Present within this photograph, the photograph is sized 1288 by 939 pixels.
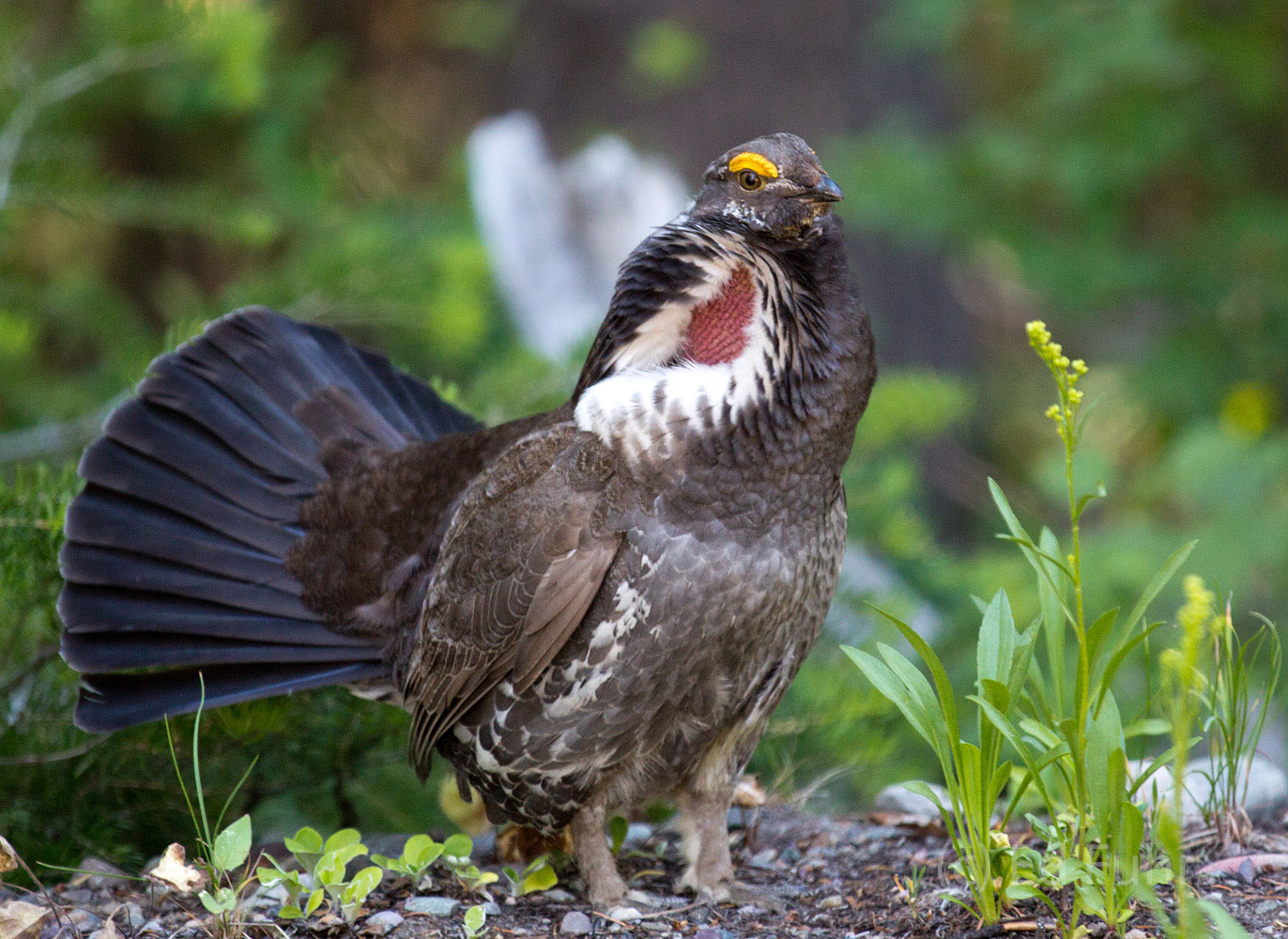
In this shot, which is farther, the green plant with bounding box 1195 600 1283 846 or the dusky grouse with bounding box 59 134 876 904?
the dusky grouse with bounding box 59 134 876 904

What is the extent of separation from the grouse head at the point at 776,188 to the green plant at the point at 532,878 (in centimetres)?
159

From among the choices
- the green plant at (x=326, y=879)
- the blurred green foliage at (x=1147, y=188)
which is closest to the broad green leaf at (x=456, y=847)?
the green plant at (x=326, y=879)

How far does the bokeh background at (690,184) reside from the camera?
366 cm

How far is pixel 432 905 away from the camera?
271 centimetres

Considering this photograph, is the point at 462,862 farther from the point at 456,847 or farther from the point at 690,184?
the point at 690,184

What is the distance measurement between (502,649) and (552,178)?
411 cm

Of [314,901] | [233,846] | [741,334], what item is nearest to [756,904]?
[314,901]

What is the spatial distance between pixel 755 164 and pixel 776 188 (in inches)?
3.1

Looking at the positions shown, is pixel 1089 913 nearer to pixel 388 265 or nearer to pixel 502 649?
pixel 502 649

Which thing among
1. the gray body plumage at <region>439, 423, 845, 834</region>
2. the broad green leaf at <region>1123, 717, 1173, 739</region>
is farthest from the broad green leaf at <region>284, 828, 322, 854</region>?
the broad green leaf at <region>1123, 717, 1173, 739</region>

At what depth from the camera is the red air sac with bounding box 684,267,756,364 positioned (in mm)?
2826

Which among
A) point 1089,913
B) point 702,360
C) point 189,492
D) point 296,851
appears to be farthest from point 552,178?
point 1089,913

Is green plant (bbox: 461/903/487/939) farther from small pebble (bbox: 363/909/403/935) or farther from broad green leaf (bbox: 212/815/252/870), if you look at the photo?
broad green leaf (bbox: 212/815/252/870)

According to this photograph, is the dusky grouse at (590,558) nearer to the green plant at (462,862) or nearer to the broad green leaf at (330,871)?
the green plant at (462,862)
